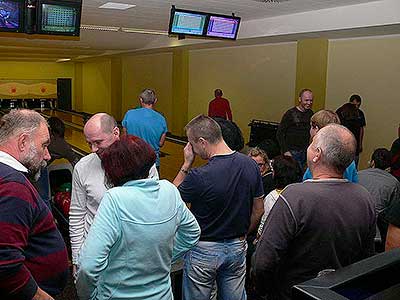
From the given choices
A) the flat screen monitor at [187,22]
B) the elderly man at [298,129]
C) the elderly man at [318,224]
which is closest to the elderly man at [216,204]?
the elderly man at [318,224]

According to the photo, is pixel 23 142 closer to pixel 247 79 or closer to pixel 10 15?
pixel 10 15

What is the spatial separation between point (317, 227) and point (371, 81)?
247 inches

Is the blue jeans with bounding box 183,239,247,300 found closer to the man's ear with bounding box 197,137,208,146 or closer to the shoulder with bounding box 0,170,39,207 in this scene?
the man's ear with bounding box 197,137,208,146

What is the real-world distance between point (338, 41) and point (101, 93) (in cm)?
1243

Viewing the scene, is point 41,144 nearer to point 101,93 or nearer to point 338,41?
point 338,41

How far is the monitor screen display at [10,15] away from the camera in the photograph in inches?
188

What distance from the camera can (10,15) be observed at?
15.9ft

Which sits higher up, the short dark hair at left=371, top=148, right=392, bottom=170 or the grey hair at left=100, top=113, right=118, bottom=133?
the grey hair at left=100, top=113, right=118, bottom=133

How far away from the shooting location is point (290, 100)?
897 centimetres

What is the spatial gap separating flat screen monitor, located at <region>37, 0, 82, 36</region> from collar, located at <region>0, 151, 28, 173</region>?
3816 mm

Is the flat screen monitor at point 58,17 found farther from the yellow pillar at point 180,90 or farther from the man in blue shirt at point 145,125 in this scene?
the yellow pillar at point 180,90

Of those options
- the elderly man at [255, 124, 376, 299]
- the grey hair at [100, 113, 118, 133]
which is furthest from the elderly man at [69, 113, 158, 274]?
the elderly man at [255, 124, 376, 299]

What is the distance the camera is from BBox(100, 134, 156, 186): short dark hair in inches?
66.7

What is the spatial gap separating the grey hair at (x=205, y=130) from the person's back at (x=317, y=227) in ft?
2.23
